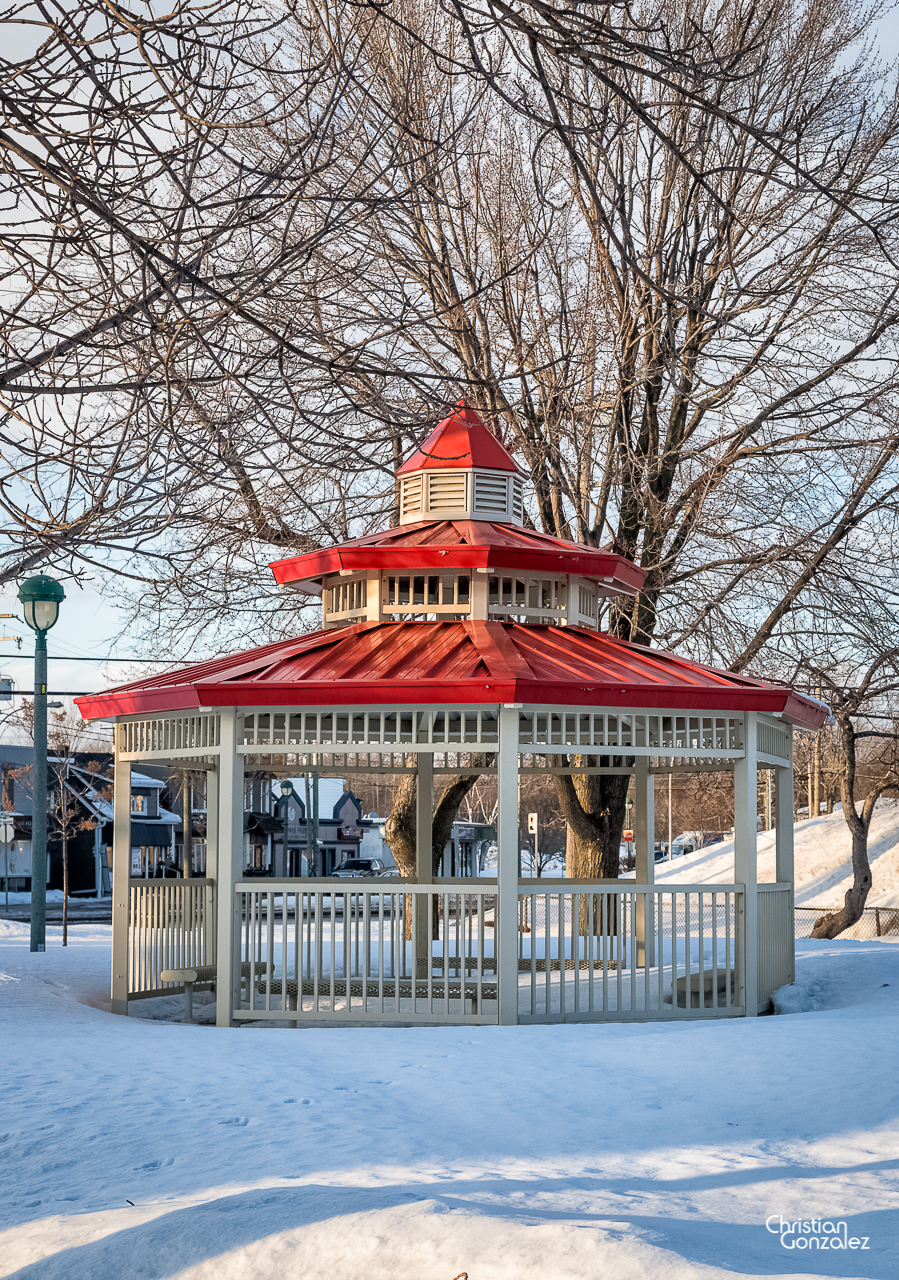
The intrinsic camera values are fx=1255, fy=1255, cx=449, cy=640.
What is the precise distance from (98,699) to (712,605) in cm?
1007

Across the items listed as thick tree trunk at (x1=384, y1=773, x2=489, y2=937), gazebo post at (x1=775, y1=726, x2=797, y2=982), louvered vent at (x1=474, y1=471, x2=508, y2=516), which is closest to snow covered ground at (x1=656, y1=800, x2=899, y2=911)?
thick tree trunk at (x1=384, y1=773, x2=489, y2=937)

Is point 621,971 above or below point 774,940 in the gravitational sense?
below

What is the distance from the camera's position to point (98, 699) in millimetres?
12141

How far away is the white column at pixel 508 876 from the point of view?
34.9ft

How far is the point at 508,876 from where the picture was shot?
10828mm

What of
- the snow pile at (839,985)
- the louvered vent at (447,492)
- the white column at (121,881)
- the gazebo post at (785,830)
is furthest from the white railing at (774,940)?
the white column at (121,881)

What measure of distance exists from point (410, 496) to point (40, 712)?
6.74 m

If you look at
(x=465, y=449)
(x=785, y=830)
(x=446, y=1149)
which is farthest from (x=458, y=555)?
(x=446, y=1149)

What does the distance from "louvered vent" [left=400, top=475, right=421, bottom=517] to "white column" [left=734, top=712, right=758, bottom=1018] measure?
172 inches

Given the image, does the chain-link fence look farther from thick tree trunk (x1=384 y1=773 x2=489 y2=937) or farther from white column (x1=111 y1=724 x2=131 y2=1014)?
white column (x1=111 y1=724 x2=131 y2=1014)

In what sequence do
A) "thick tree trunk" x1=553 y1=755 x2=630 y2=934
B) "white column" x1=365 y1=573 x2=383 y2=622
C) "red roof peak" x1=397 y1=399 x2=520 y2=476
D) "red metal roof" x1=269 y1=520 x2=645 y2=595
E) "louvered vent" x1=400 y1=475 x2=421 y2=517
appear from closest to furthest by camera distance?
"red metal roof" x1=269 y1=520 x2=645 y2=595
"white column" x1=365 y1=573 x2=383 y2=622
"red roof peak" x1=397 y1=399 x2=520 y2=476
"louvered vent" x1=400 y1=475 x2=421 y2=517
"thick tree trunk" x1=553 y1=755 x2=630 y2=934

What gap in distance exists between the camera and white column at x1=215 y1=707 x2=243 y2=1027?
11.0m

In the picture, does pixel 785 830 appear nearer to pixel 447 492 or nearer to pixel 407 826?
pixel 447 492
